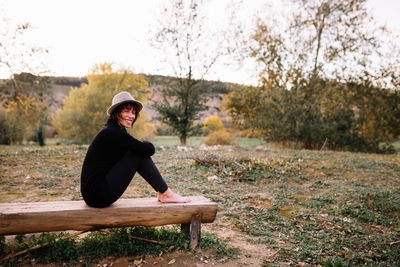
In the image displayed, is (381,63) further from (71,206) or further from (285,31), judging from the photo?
(71,206)

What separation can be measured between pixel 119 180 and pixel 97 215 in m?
0.44

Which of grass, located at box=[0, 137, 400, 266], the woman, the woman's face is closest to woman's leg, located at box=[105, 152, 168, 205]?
the woman

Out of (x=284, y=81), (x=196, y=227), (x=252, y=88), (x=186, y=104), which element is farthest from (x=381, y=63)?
(x=196, y=227)

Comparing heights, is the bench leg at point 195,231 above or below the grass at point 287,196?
above

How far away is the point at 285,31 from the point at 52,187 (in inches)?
655

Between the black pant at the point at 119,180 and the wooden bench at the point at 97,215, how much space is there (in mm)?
100

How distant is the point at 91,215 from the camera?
3.02m

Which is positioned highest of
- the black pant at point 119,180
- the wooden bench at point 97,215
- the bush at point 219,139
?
the black pant at point 119,180

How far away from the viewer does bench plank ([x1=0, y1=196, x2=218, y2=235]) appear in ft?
9.20

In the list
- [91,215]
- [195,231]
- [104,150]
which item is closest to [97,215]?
[91,215]

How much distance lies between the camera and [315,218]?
496cm

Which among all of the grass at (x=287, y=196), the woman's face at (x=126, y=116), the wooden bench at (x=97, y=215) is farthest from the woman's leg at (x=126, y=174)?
the grass at (x=287, y=196)

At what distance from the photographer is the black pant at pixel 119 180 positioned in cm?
305

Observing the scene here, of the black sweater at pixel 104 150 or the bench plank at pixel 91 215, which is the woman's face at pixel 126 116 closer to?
the black sweater at pixel 104 150
